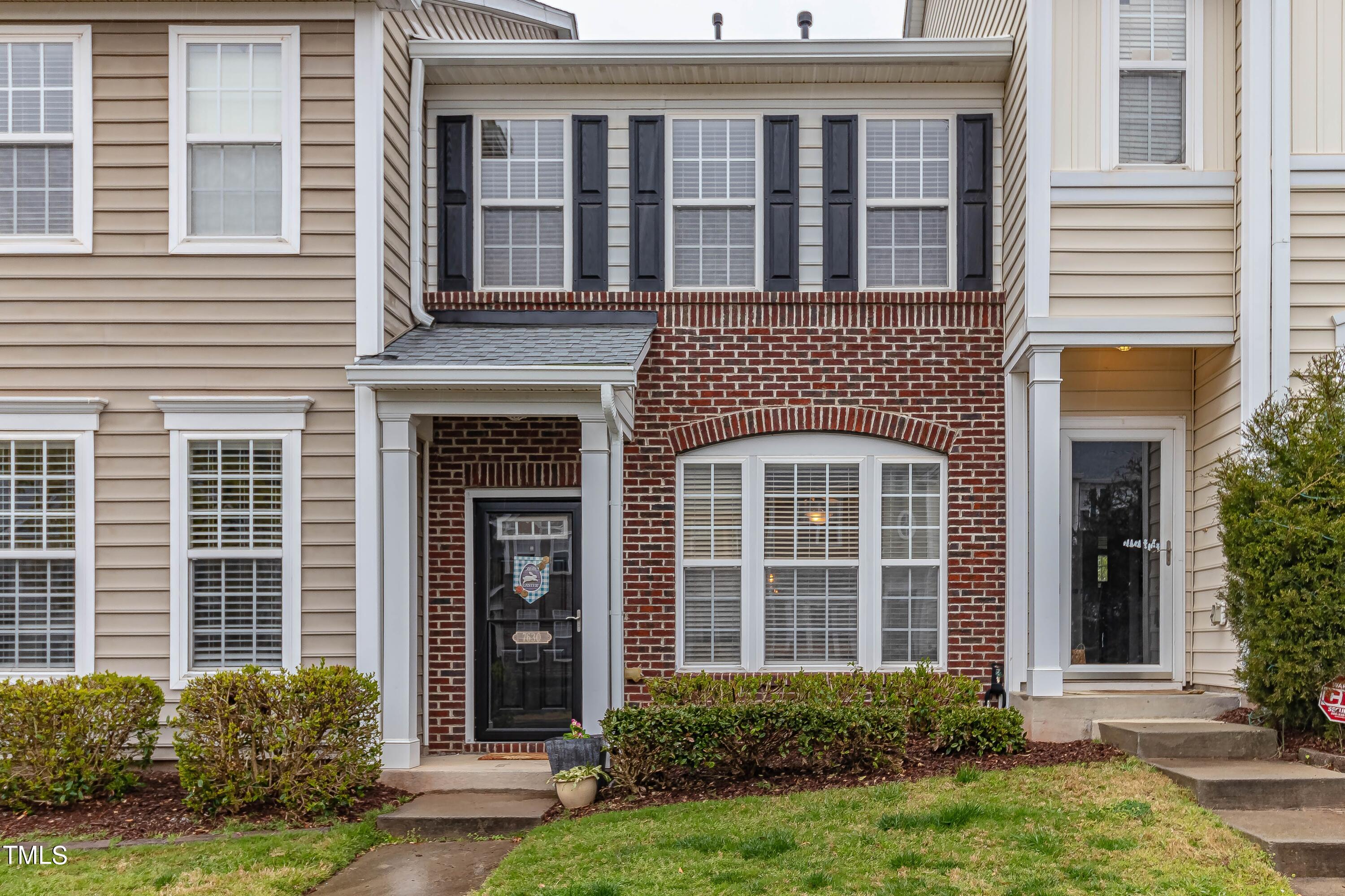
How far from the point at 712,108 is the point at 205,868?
6.65m

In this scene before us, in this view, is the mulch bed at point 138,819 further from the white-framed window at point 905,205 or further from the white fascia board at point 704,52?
the white fascia board at point 704,52

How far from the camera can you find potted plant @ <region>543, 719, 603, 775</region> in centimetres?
789

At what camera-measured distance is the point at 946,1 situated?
1301 centimetres

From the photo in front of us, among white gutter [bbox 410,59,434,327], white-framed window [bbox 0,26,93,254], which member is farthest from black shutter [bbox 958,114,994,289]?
white-framed window [bbox 0,26,93,254]

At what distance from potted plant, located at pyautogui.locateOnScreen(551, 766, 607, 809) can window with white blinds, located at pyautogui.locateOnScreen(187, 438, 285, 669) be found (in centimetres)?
241

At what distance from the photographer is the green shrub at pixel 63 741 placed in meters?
7.61

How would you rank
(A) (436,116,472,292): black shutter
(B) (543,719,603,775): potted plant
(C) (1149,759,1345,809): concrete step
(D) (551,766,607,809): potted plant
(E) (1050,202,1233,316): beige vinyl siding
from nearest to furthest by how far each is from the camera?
(C) (1149,759,1345,809): concrete step
(D) (551,766,607,809): potted plant
(B) (543,719,603,775): potted plant
(E) (1050,202,1233,316): beige vinyl siding
(A) (436,116,472,292): black shutter

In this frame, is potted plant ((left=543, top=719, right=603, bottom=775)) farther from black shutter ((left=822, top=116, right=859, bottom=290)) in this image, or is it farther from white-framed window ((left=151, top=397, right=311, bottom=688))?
black shutter ((left=822, top=116, right=859, bottom=290))

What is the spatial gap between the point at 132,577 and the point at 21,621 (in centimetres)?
89

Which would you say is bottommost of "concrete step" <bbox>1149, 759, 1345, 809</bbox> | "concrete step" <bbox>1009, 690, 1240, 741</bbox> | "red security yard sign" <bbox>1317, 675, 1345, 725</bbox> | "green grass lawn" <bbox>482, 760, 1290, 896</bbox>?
"green grass lawn" <bbox>482, 760, 1290, 896</bbox>

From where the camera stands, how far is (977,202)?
941cm

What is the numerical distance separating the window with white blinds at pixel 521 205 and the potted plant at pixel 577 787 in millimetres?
3967

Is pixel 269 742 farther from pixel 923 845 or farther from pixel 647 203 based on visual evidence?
pixel 647 203

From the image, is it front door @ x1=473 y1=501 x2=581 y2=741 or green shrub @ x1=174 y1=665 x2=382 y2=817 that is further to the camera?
front door @ x1=473 y1=501 x2=581 y2=741
